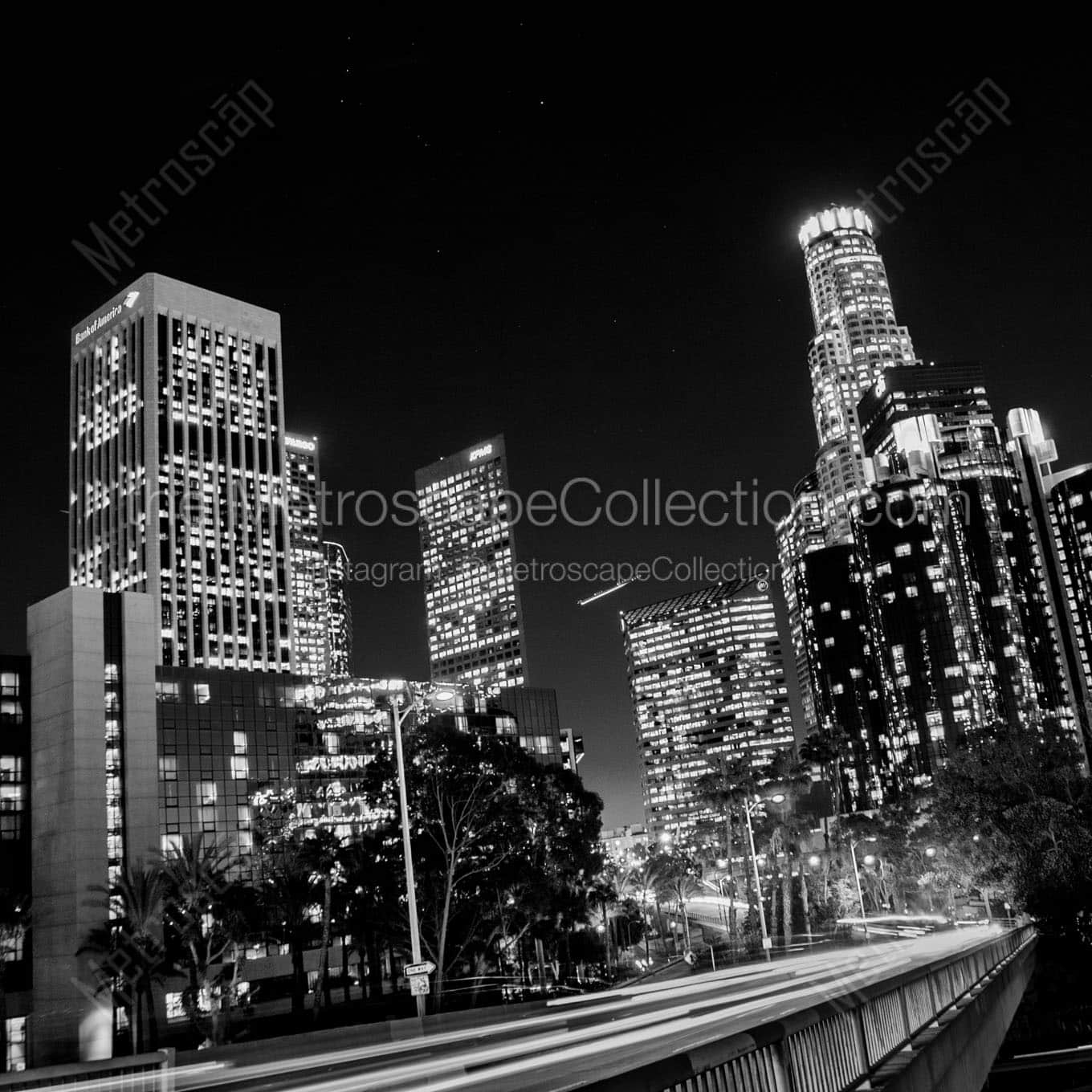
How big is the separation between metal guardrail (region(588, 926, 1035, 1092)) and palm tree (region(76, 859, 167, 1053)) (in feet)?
204

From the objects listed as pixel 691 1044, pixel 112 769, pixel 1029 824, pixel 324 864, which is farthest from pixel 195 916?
pixel 691 1044

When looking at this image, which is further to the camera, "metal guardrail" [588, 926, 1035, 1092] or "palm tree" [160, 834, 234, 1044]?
"palm tree" [160, 834, 234, 1044]

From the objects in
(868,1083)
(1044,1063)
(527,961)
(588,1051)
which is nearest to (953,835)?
(527,961)

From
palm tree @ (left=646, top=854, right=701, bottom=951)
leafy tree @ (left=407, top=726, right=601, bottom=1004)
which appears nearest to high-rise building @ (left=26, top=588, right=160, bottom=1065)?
leafy tree @ (left=407, top=726, right=601, bottom=1004)

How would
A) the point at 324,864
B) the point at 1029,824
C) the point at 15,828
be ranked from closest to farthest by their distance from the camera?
the point at 1029,824
the point at 324,864
the point at 15,828

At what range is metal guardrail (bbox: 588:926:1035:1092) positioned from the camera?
6.80 metres

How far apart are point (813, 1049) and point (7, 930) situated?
73.7m

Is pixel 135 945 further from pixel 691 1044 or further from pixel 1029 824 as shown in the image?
pixel 691 1044

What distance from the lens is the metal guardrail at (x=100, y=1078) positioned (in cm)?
1666

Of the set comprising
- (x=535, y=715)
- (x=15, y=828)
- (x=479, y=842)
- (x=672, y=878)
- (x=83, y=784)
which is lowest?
(x=672, y=878)

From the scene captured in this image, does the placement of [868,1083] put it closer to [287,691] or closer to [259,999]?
[259,999]

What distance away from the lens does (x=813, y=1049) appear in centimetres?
938

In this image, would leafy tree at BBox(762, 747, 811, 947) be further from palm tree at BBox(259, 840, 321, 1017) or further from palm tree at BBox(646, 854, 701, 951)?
palm tree at BBox(259, 840, 321, 1017)

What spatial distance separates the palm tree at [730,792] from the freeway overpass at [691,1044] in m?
69.2
